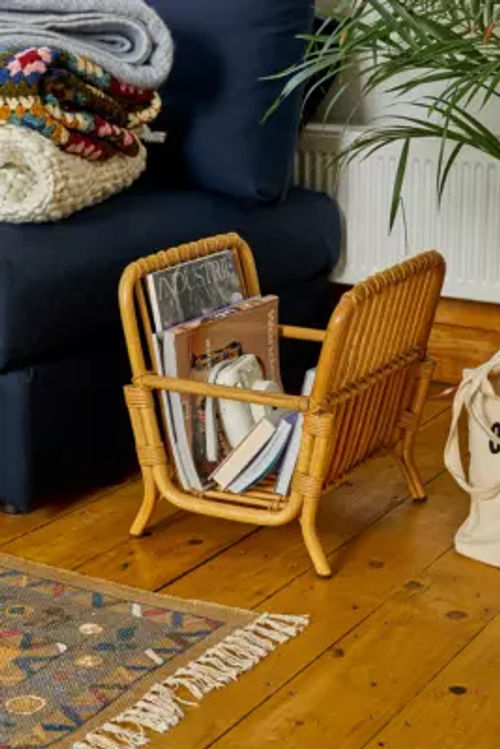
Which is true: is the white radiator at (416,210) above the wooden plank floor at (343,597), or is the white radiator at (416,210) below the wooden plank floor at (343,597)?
above

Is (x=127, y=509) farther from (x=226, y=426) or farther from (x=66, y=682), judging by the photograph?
(x=66, y=682)

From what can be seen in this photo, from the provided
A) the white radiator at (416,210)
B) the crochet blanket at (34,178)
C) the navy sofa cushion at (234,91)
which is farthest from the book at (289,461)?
the white radiator at (416,210)

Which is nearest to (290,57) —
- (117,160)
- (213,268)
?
(117,160)

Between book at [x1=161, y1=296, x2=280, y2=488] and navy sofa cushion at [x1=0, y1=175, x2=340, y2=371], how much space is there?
0.21m

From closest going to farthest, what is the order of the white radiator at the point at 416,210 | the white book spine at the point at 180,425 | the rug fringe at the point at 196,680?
the rug fringe at the point at 196,680
the white book spine at the point at 180,425
the white radiator at the point at 416,210

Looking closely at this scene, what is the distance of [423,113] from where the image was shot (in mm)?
2871

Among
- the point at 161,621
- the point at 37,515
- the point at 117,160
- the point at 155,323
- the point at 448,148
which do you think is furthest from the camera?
the point at 448,148

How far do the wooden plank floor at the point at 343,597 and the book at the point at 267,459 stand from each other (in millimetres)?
115

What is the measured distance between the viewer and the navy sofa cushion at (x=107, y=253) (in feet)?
7.10

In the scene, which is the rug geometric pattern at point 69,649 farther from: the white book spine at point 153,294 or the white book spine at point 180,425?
the white book spine at point 153,294

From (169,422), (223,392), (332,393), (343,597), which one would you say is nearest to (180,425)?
(169,422)

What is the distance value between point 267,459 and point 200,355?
0.20 m

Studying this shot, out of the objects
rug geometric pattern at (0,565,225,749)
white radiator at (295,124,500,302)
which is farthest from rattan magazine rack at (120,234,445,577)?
white radiator at (295,124,500,302)

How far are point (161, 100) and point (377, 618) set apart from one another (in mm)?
1179
